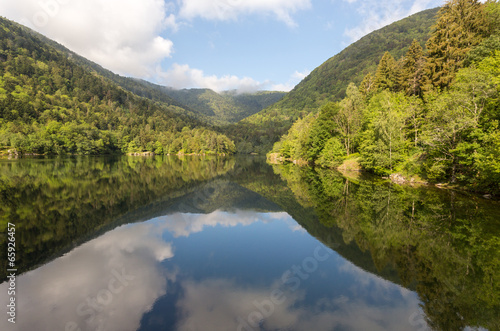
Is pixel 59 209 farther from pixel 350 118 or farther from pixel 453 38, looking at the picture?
pixel 453 38

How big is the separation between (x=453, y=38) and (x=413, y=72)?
448 inches

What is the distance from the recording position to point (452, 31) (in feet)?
134

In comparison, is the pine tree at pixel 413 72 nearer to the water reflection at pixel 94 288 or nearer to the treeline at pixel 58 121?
the water reflection at pixel 94 288

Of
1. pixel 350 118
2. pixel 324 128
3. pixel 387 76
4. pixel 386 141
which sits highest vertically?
pixel 387 76

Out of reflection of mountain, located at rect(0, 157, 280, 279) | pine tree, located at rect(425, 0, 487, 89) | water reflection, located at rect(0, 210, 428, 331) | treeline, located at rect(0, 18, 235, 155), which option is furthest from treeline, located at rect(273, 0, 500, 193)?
treeline, located at rect(0, 18, 235, 155)

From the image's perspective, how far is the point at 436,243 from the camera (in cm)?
1253
